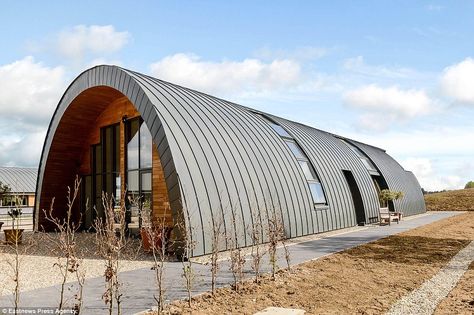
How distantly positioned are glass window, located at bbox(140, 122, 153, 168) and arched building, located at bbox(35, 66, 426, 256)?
4cm

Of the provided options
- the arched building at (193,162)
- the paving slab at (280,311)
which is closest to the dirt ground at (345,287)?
the paving slab at (280,311)

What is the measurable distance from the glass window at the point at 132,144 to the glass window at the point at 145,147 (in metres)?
0.39

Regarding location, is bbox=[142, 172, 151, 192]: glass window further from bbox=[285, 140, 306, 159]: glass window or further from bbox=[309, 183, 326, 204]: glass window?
bbox=[309, 183, 326, 204]: glass window

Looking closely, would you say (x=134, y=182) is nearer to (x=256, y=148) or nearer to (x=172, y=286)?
(x=256, y=148)

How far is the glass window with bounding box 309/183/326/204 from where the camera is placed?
17019 mm

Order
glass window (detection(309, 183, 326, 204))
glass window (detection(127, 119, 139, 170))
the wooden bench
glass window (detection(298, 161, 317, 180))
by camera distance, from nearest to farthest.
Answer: glass window (detection(127, 119, 139, 170)) < glass window (detection(309, 183, 326, 204)) < glass window (detection(298, 161, 317, 180)) < the wooden bench

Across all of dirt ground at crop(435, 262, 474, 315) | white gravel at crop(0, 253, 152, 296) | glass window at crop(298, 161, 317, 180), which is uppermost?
glass window at crop(298, 161, 317, 180)

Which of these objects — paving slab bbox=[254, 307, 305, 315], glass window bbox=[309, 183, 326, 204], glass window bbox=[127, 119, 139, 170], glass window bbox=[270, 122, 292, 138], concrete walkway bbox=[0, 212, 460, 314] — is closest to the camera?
paving slab bbox=[254, 307, 305, 315]

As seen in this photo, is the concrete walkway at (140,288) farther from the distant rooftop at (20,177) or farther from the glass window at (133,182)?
the distant rooftop at (20,177)

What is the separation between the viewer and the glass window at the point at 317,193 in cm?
1702

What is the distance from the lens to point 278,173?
15281mm

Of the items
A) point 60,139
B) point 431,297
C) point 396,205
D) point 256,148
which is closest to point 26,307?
point 431,297

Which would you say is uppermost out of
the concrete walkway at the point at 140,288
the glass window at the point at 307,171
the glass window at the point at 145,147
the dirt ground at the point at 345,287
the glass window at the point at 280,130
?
the glass window at the point at 280,130

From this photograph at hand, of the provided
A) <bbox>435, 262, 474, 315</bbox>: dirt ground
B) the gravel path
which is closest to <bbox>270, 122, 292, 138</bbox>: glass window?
the gravel path
